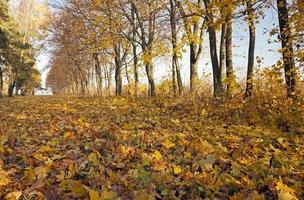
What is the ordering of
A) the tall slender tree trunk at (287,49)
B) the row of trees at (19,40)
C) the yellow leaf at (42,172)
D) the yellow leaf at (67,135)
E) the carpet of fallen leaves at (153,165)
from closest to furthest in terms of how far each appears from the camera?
the carpet of fallen leaves at (153,165) → the yellow leaf at (42,172) → the yellow leaf at (67,135) → the tall slender tree trunk at (287,49) → the row of trees at (19,40)

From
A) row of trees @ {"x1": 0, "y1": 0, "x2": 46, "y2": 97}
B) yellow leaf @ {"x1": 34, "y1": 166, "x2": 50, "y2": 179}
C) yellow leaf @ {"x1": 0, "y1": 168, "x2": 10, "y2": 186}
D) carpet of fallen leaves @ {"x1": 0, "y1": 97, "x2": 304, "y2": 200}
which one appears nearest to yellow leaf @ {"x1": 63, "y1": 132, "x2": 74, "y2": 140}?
carpet of fallen leaves @ {"x1": 0, "y1": 97, "x2": 304, "y2": 200}

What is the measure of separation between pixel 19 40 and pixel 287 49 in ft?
81.2

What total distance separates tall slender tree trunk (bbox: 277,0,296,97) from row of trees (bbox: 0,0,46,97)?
65.1 ft

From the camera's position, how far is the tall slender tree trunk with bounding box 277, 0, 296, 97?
7734 mm

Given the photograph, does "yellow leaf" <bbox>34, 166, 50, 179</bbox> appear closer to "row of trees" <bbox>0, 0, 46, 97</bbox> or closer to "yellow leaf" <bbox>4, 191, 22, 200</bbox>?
"yellow leaf" <bbox>4, 191, 22, 200</bbox>

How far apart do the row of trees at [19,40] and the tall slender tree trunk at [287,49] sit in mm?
19856

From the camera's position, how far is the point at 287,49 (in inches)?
308

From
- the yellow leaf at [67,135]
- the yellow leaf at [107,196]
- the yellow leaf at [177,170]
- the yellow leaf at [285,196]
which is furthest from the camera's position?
the yellow leaf at [67,135]

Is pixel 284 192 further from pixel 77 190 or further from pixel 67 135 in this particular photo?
pixel 67 135

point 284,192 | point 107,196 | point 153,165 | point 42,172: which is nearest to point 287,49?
point 153,165

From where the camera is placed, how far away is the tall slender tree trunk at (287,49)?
7.73 metres

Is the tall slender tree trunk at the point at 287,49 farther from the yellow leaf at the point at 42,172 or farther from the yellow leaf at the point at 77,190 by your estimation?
the yellow leaf at the point at 77,190

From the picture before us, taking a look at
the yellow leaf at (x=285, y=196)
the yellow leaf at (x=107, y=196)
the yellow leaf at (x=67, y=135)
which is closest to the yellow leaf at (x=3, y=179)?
the yellow leaf at (x=107, y=196)

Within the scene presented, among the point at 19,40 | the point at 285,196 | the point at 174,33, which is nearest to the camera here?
the point at 285,196
